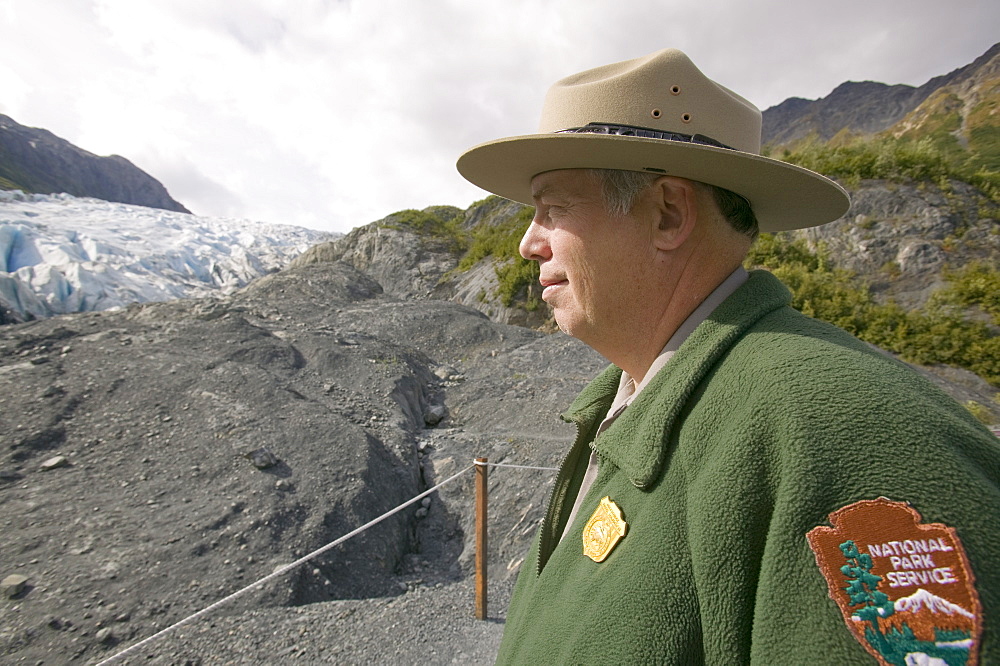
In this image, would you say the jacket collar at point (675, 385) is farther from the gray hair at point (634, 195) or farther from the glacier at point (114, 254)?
the glacier at point (114, 254)

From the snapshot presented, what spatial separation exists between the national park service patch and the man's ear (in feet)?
2.32

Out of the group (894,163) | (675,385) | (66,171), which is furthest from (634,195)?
(66,171)

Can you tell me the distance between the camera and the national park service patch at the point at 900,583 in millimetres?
596

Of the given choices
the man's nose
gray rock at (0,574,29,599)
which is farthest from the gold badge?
gray rock at (0,574,29,599)

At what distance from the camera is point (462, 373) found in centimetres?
969

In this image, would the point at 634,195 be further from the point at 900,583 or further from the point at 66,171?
the point at 66,171

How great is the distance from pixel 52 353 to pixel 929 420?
9.33 m

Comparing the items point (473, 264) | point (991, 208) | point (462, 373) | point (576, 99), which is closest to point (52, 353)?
point (462, 373)

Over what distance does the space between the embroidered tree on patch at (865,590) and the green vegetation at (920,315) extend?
25.7ft

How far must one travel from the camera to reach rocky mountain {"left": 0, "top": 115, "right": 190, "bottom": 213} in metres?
66.4

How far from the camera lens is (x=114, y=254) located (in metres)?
31.2

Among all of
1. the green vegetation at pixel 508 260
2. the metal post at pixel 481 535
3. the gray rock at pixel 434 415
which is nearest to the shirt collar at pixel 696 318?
the metal post at pixel 481 535

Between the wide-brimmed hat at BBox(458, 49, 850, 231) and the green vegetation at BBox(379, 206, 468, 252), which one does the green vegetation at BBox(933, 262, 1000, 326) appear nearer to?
the wide-brimmed hat at BBox(458, 49, 850, 231)

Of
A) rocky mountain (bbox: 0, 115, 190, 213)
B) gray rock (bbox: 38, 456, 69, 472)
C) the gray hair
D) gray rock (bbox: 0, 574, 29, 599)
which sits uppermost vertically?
rocky mountain (bbox: 0, 115, 190, 213)
